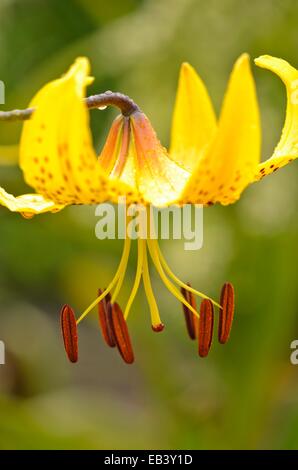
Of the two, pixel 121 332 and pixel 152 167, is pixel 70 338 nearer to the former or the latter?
pixel 121 332

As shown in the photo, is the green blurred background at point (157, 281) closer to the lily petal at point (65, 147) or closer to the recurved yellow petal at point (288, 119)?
the recurved yellow petal at point (288, 119)

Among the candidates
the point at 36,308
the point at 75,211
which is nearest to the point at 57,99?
the point at 75,211

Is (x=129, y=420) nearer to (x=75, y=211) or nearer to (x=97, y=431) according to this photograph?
(x=97, y=431)

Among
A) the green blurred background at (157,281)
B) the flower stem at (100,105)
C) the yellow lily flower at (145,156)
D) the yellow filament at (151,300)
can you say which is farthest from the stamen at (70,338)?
the green blurred background at (157,281)

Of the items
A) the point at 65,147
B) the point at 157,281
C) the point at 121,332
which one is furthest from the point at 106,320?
the point at 157,281

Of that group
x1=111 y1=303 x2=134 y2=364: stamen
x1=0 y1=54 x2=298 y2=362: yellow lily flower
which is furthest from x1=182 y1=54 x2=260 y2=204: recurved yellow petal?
x1=111 y1=303 x2=134 y2=364: stamen
